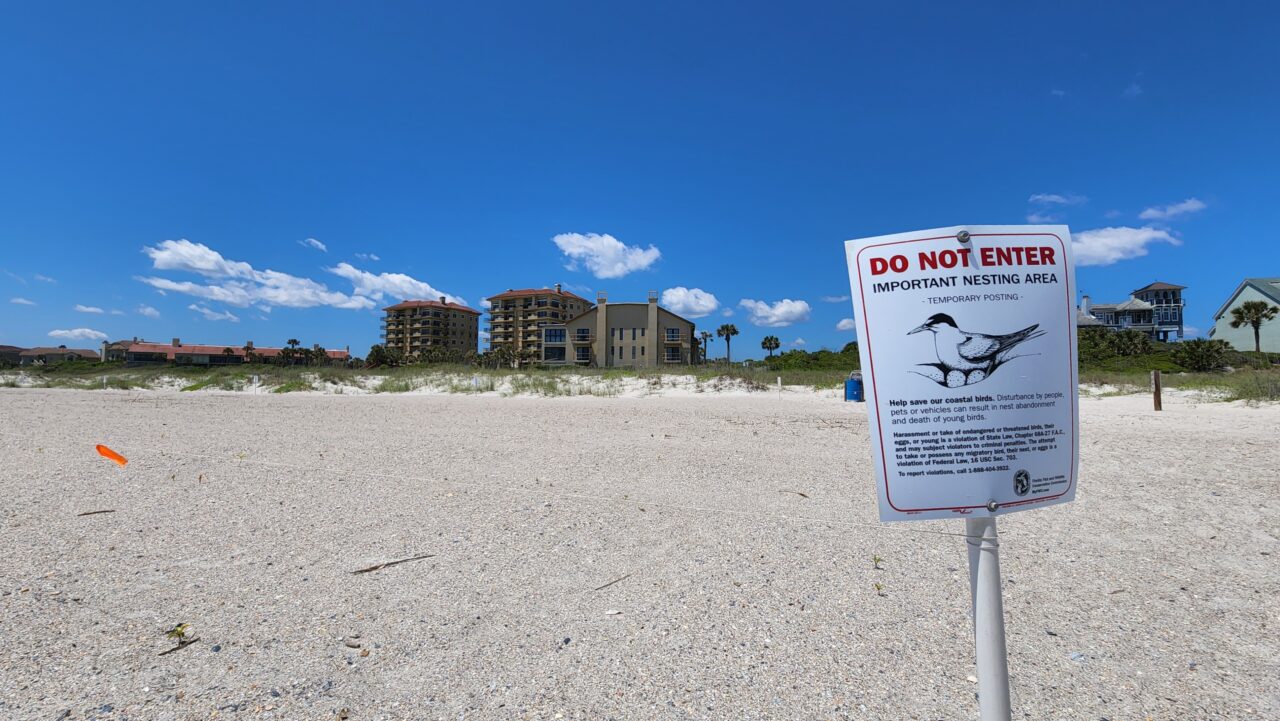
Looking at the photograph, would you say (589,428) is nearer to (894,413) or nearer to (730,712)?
(730,712)

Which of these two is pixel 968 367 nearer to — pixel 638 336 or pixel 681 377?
pixel 681 377

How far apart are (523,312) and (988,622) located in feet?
293

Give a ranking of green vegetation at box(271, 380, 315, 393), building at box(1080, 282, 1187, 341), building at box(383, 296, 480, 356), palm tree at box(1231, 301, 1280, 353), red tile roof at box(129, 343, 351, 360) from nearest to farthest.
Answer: green vegetation at box(271, 380, 315, 393) < palm tree at box(1231, 301, 1280, 353) < building at box(1080, 282, 1187, 341) < red tile roof at box(129, 343, 351, 360) < building at box(383, 296, 480, 356)

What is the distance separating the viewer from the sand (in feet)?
7.34

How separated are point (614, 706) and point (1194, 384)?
80.0ft

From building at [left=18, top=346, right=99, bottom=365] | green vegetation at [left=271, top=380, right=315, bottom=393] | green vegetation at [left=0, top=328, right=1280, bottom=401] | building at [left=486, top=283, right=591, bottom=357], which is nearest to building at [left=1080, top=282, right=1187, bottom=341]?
green vegetation at [left=0, top=328, right=1280, bottom=401]

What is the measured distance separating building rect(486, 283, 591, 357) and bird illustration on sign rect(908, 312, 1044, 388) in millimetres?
83993

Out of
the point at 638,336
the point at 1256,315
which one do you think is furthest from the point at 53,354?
the point at 1256,315

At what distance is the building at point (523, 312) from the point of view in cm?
8638

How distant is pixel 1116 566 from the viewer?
361 cm

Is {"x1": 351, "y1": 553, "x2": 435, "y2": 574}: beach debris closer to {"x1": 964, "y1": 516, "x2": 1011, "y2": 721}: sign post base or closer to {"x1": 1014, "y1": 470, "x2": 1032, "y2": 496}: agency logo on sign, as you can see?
{"x1": 964, "y1": 516, "x2": 1011, "y2": 721}: sign post base

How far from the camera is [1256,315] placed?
1806 inches

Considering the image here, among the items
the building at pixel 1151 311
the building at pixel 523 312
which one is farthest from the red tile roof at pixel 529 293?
the building at pixel 1151 311

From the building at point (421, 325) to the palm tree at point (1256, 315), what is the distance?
101 meters
